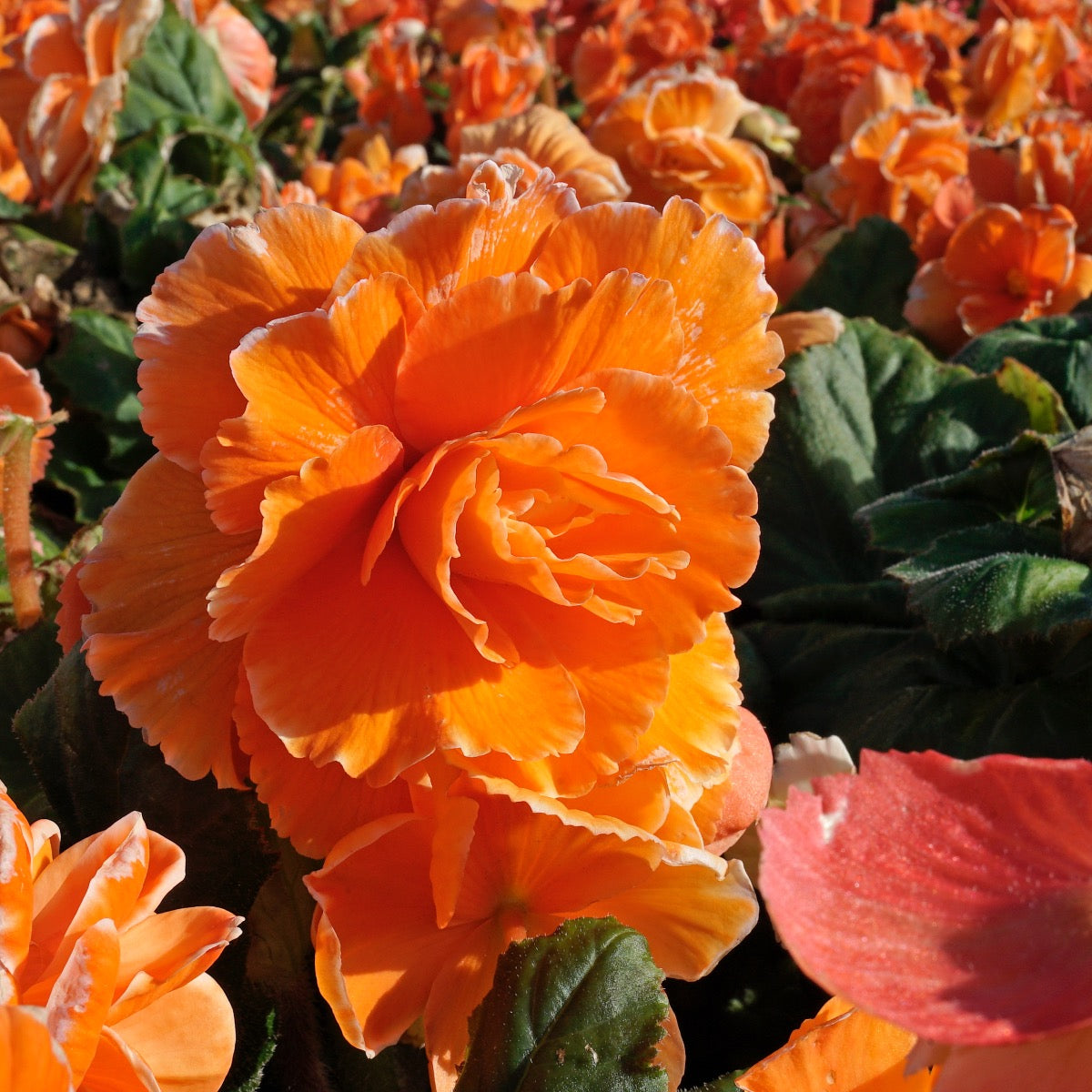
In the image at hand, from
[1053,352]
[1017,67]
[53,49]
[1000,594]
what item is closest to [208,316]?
[1000,594]

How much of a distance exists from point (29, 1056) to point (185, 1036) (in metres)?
0.12

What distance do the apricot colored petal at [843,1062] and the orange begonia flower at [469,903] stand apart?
0.26 feet

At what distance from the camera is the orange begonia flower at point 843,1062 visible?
0.45 m

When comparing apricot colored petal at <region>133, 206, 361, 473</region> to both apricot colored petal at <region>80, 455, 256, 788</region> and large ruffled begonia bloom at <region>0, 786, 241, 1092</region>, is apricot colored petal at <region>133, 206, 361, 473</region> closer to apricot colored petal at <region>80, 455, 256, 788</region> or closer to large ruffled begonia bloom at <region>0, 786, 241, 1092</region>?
apricot colored petal at <region>80, 455, 256, 788</region>

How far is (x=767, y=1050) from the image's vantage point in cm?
72

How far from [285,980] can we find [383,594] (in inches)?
8.8

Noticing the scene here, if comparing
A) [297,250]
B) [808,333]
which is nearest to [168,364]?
[297,250]

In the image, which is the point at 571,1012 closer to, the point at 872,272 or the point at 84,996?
the point at 84,996

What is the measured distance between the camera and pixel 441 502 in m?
0.46

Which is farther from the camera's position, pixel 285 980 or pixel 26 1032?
pixel 285 980

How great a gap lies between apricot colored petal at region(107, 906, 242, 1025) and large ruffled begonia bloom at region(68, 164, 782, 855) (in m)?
0.05

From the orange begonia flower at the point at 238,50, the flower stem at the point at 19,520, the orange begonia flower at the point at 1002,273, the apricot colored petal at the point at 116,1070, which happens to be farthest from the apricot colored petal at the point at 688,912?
the orange begonia flower at the point at 238,50

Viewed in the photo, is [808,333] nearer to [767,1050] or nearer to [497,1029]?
[767,1050]

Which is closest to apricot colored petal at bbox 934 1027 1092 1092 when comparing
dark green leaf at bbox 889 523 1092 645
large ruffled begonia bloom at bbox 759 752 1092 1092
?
large ruffled begonia bloom at bbox 759 752 1092 1092
